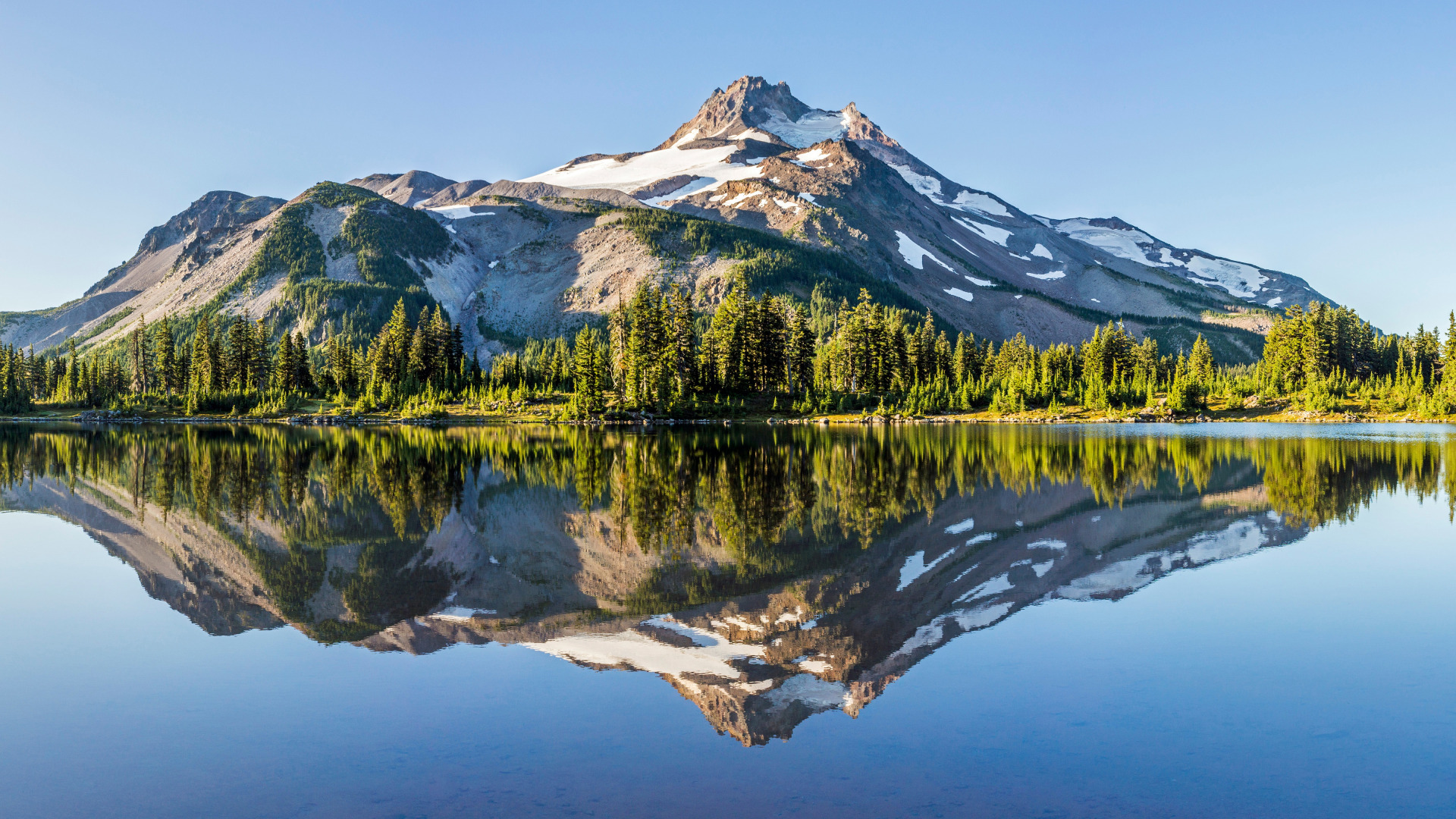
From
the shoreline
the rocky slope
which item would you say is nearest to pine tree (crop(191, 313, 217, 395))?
the shoreline

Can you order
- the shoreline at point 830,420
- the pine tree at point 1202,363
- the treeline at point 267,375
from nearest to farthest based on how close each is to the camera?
the shoreline at point 830,420, the treeline at point 267,375, the pine tree at point 1202,363

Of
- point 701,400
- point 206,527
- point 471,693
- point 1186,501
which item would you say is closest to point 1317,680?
point 471,693

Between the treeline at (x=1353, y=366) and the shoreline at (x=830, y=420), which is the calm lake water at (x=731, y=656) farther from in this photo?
the treeline at (x=1353, y=366)

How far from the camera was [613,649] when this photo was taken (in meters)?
11.9

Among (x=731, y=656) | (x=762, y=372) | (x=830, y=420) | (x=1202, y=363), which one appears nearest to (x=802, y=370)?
(x=762, y=372)

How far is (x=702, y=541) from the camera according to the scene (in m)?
19.0

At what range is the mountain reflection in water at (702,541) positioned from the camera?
40.1 feet

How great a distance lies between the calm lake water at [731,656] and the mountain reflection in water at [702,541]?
4.5 inches

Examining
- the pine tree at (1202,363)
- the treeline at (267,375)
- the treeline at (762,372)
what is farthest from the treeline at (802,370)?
the treeline at (267,375)

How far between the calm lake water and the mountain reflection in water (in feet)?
0.37

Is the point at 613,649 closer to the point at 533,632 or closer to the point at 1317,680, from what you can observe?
the point at 533,632

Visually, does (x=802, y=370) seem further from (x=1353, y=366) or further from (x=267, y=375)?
(x=1353, y=366)

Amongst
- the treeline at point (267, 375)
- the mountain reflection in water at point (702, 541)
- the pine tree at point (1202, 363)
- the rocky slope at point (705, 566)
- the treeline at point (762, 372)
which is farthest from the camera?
the pine tree at point (1202, 363)

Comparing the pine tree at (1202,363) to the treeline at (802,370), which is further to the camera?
the pine tree at (1202,363)
